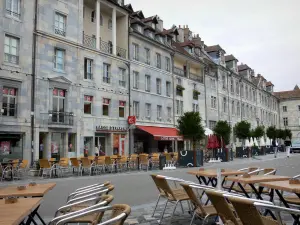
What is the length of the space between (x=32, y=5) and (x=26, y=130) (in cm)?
797

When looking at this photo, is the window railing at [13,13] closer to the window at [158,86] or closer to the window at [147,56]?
the window at [147,56]

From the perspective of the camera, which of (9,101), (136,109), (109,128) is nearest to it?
(9,101)

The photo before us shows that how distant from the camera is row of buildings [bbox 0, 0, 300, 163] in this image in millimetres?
20406

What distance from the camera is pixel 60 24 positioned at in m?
23.6

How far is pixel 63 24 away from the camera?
939 inches

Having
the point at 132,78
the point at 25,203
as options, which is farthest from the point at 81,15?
the point at 25,203

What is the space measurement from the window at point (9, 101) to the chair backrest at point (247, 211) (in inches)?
731

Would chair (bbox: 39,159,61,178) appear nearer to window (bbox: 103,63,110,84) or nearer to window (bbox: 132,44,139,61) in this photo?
window (bbox: 103,63,110,84)

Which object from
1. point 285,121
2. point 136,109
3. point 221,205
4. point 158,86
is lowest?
point 221,205

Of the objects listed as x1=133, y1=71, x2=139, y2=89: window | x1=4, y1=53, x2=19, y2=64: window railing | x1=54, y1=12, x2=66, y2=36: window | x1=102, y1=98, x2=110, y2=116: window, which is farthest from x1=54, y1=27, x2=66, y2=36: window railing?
x1=133, y1=71, x2=139, y2=89: window

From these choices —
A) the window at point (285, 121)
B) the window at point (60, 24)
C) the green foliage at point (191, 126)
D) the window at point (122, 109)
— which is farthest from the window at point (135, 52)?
the window at point (285, 121)

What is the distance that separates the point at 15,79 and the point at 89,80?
6177 millimetres

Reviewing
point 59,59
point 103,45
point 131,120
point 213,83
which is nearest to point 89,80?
point 59,59

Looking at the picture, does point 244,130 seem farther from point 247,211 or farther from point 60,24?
point 247,211
